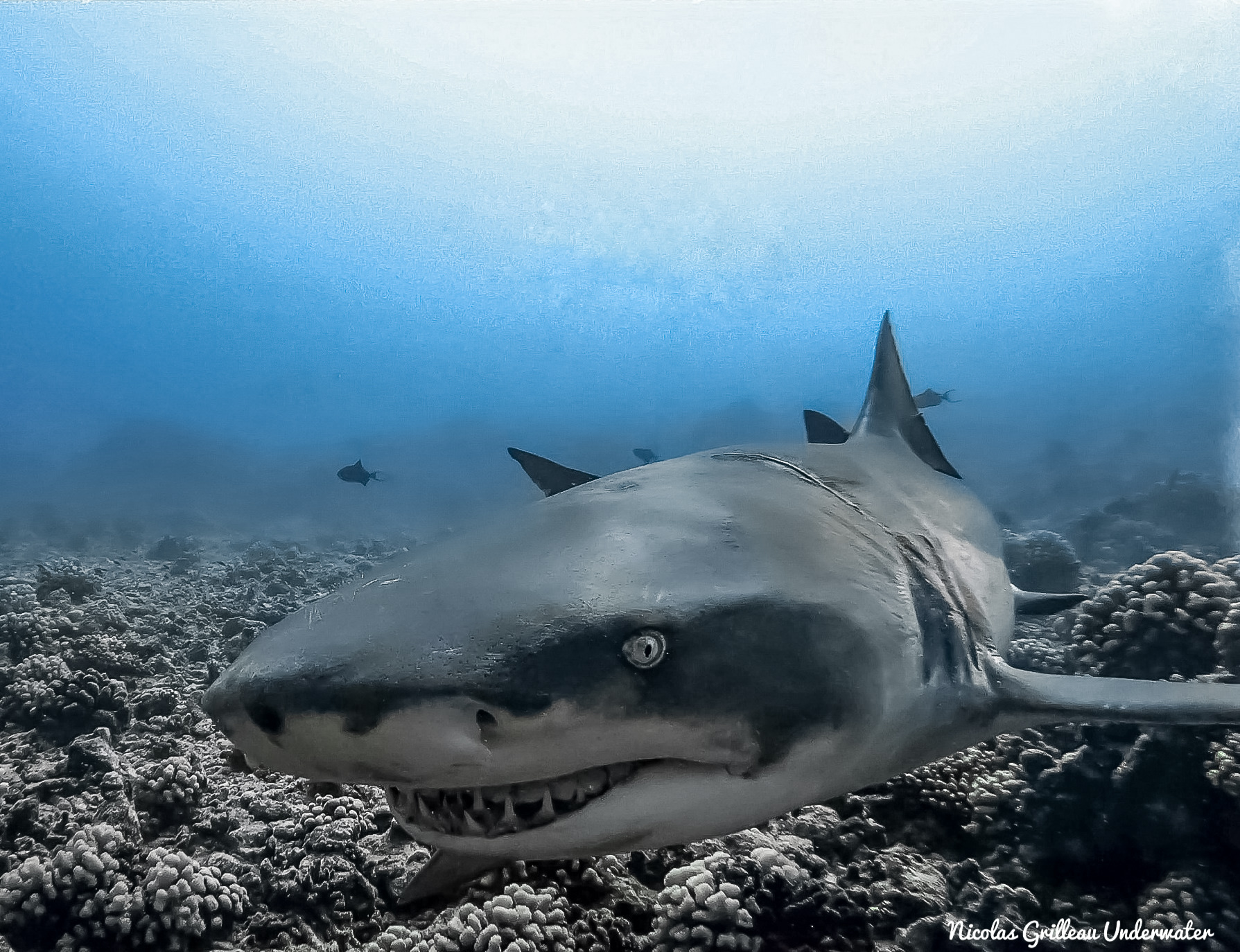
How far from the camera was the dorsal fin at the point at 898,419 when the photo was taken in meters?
3.94

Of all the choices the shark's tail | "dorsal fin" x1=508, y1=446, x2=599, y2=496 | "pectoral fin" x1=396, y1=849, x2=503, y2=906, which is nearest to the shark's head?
the shark's tail

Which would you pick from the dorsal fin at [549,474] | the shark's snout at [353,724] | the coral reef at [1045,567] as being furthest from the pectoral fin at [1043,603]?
the coral reef at [1045,567]

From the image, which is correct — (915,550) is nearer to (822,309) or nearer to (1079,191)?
(1079,191)

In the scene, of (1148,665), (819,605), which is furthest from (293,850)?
(1148,665)

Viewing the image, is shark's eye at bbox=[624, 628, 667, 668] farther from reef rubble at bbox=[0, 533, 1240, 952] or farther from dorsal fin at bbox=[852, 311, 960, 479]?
dorsal fin at bbox=[852, 311, 960, 479]

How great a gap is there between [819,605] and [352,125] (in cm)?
9580

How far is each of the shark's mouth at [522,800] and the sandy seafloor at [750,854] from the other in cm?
114

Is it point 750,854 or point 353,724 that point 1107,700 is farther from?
point 353,724

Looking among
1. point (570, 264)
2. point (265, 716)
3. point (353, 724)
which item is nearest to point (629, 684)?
point (353, 724)

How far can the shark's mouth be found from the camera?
3.96 feet

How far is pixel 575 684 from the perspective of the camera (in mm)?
1079

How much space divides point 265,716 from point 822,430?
3.91m

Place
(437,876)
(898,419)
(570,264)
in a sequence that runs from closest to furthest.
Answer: (437,876) < (898,419) < (570,264)

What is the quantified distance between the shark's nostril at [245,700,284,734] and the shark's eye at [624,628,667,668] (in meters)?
0.62
